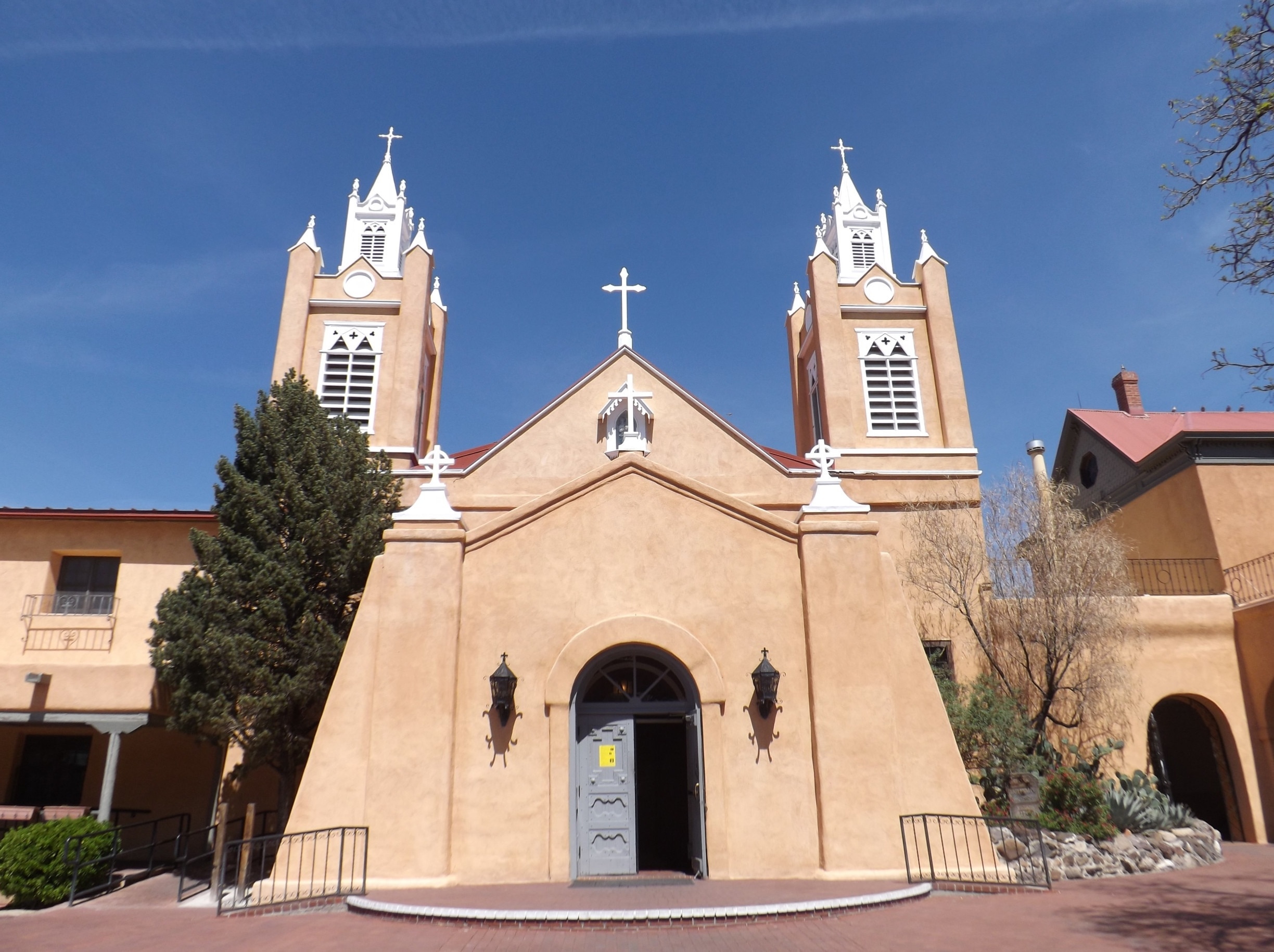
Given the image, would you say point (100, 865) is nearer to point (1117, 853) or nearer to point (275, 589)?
point (275, 589)

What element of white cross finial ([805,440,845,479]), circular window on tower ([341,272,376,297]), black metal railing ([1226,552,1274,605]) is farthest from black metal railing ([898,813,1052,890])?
circular window on tower ([341,272,376,297])

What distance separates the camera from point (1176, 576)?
67.4 ft

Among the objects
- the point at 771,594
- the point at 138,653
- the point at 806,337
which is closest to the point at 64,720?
the point at 138,653

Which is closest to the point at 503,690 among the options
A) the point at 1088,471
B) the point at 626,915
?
the point at 626,915

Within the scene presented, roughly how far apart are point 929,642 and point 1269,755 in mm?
6703

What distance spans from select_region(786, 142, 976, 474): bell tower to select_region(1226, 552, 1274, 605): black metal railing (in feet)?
20.3

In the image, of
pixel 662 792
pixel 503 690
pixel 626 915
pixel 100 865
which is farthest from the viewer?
pixel 662 792

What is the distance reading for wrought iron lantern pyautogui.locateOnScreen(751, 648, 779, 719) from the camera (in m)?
11.6

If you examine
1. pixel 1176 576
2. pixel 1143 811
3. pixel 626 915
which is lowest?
pixel 626 915

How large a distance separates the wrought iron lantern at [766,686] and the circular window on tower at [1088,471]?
64.2 feet

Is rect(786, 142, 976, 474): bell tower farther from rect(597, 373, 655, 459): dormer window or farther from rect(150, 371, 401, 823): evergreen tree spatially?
rect(150, 371, 401, 823): evergreen tree

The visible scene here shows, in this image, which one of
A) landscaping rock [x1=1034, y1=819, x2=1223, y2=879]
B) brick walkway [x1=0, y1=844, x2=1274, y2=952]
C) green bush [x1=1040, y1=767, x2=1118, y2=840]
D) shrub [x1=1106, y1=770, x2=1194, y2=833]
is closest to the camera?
brick walkway [x1=0, y1=844, x2=1274, y2=952]

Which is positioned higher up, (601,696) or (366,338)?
(366,338)

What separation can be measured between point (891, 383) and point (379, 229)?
16.3 meters
